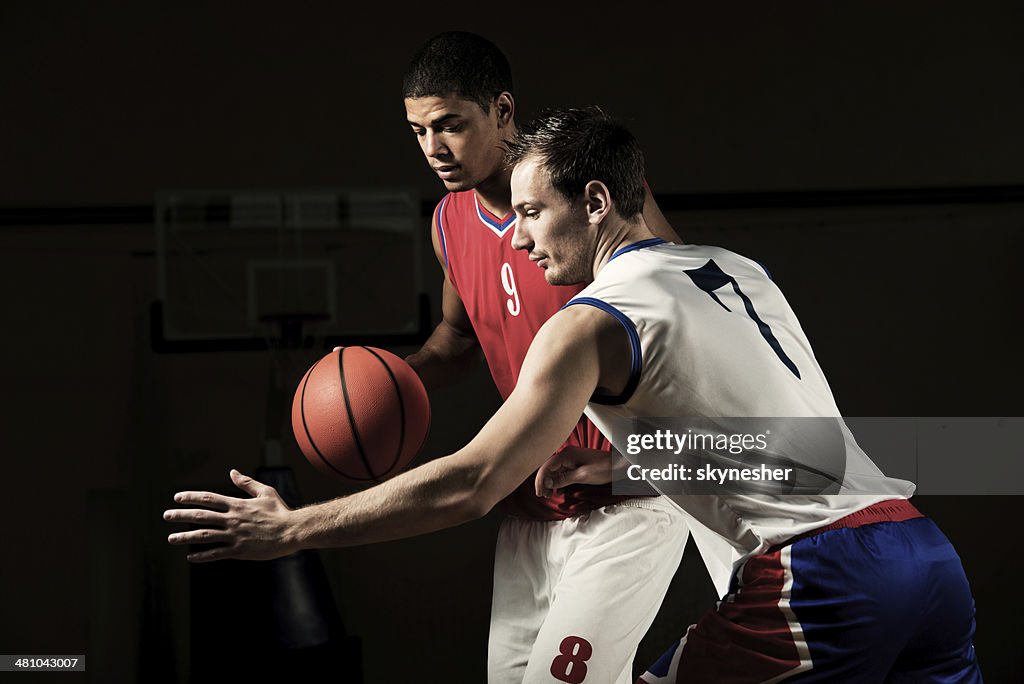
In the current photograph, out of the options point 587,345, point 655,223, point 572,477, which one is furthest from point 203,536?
point 655,223

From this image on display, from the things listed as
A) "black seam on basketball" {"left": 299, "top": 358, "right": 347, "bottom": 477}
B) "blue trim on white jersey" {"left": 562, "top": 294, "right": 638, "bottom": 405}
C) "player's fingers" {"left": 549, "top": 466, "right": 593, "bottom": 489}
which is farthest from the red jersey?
"blue trim on white jersey" {"left": 562, "top": 294, "right": 638, "bottom": 405}

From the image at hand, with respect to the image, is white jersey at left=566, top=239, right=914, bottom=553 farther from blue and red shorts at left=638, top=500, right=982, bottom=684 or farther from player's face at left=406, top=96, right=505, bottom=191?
player's face at left=406, top=96, right=505, bottom=191

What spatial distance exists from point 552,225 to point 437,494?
1.57 feet

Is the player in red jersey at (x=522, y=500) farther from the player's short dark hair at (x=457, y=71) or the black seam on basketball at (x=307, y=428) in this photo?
the black seam on basketball at (x=307, y=428)

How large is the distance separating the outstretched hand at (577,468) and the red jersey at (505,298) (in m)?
0.21

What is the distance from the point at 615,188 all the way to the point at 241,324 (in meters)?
2.47

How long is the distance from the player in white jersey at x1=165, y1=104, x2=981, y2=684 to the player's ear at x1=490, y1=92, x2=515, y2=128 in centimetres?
74

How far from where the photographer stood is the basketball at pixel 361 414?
1987 millimetres

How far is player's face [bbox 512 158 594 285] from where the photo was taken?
1.55 metres

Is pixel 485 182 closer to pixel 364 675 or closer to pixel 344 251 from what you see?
pixel 344 251

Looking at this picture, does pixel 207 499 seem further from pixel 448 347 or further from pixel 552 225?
pixel 448 347

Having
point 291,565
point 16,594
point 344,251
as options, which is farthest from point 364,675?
point 344,251

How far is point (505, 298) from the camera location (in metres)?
2.14

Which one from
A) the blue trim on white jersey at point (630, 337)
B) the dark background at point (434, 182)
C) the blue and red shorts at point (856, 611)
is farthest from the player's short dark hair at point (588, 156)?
the dark background at point (434, 182)
